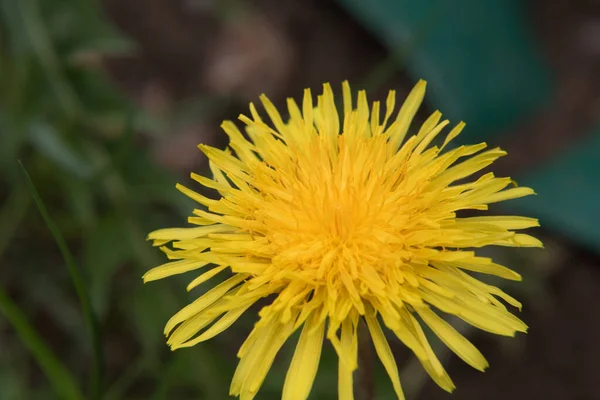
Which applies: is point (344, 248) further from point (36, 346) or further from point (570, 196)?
point (570, 196)

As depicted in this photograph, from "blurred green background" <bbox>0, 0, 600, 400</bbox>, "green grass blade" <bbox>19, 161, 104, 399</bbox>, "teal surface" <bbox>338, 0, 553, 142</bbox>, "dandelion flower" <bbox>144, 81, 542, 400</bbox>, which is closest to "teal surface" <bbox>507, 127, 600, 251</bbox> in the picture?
"blurred green background" <bbox>0, 0, 600, 400</bbox>

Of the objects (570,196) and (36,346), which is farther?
(570,196)

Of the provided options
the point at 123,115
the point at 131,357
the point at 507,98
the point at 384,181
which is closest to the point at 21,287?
the point at 131,357

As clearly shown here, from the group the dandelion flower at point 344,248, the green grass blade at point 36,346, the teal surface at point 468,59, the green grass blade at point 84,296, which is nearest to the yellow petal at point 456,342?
the dandelion flower at point 344,248

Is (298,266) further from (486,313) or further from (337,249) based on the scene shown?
(486,313)

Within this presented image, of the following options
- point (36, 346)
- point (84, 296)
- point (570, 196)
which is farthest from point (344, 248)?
point (570, 196)

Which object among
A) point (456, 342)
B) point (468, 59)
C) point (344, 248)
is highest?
point (468, 59)
